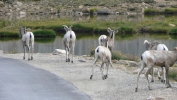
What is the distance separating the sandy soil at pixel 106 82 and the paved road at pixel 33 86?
572 mm

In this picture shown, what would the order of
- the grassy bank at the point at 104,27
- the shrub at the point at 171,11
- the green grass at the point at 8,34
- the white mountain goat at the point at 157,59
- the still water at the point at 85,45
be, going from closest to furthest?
the white mountain goat at the point at 157,59 → the still water at the point at 85,45 → the green grass at the point at 8,34 → the grassy bank at the point at 104,27 → the shrub at the point at 171,11

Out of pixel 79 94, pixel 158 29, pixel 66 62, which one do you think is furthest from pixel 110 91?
pixel 158 29

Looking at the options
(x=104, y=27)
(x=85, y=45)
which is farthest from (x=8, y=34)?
(x=104, y=27)

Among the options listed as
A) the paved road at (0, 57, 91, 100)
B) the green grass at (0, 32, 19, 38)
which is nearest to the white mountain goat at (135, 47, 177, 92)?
the paved road at (0, 57, 91, 100)

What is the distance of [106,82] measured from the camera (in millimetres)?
20766

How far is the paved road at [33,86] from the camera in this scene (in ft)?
56.6

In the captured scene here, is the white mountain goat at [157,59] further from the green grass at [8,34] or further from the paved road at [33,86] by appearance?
the green grass at [8,34]

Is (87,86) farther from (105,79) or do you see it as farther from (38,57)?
(38,57)

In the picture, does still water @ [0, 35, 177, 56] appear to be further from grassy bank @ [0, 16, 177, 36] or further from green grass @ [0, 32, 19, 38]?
grassy bank @ [0, 16, 177, 36]

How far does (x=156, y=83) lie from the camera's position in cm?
2016

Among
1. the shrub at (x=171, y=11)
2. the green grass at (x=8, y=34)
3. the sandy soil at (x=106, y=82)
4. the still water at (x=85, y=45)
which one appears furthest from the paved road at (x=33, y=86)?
the shrub at (x=171, y=11)

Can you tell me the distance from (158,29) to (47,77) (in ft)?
132

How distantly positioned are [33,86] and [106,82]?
3.21m

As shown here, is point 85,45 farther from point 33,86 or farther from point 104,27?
point 33,86
